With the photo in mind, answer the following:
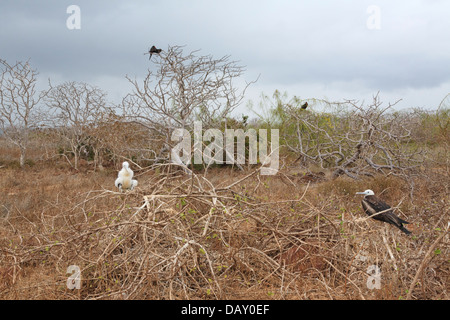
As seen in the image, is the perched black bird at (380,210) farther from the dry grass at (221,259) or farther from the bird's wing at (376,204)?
the dry grass at (221,259)

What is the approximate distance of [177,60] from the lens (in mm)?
8047

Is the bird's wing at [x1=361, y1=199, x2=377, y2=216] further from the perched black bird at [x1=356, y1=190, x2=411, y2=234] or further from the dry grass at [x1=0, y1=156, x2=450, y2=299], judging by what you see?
the dry grass at [x1=0, y1=156, x2=450, y2=299]

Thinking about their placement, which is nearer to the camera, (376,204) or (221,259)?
(221,259)

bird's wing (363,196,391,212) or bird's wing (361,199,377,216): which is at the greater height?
bird's wing (363,196,391,212)

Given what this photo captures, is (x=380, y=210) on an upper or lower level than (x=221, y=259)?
upper

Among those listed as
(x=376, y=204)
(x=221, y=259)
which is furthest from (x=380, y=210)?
(x=221, y=259)

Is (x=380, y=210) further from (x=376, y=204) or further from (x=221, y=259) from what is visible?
(x=221, y=259)

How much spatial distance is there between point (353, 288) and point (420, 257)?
1.98ft

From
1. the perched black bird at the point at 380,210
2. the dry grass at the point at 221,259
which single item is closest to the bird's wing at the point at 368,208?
the perched black bird at the point at 380,210

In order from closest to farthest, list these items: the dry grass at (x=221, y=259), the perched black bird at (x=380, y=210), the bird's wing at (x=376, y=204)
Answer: the dry grass at (x=221, y=259)
the perched black bird at (x=380, y=210)
the bird's wing at (x=376, y=204)

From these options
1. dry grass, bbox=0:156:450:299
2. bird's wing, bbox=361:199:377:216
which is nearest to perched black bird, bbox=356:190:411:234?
bird's wing, bbox=361:199:377:216

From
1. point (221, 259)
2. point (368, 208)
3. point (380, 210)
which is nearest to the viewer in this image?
point (221, 259)

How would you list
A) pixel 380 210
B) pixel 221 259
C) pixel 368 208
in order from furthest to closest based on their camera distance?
pixel 368 208, pixel 380 210, pixel 221 259
